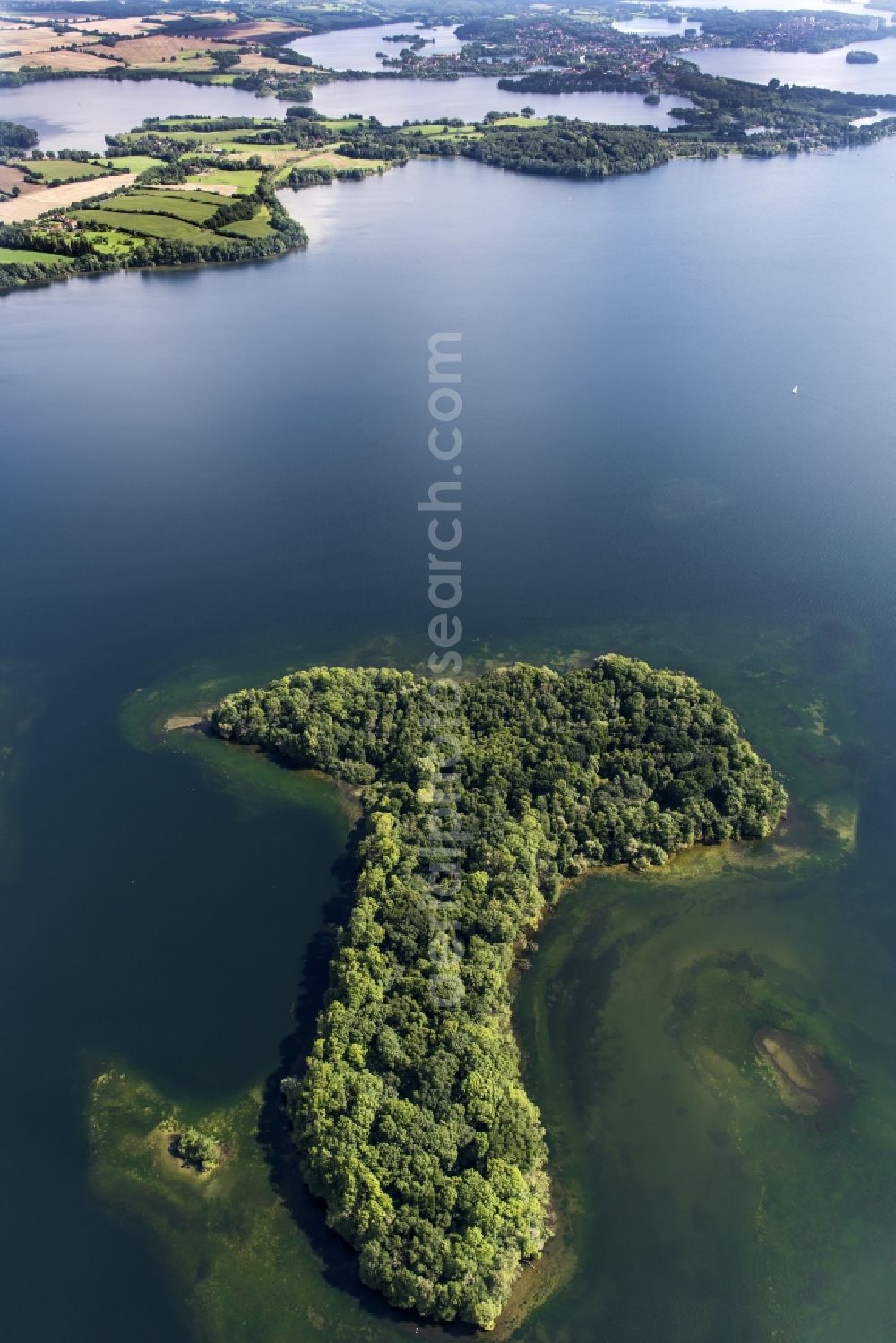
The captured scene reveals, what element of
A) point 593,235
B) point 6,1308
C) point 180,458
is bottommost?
point 6,1308

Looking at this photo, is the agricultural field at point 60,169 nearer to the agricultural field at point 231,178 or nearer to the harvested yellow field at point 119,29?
the agricultural field at point 231,178

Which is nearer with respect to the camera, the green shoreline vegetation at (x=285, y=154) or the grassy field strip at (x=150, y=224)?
the green shoreline vegetation at (x=285, y=154)

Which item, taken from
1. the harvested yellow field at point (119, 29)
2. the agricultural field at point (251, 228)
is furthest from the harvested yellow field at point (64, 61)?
the agricultural field at point (251, 228)

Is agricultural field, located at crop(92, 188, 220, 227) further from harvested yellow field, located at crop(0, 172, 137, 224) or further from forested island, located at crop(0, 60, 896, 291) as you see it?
harvested yellow field, located at crop(0, 172, 137, 224)

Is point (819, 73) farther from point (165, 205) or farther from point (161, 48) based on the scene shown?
point (165, 205)

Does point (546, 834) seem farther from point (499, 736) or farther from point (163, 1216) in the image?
point (163, 1216)

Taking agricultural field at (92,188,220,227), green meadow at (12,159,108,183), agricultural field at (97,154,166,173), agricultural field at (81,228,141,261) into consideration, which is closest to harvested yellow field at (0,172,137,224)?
green meadow at (12,159,108,183)

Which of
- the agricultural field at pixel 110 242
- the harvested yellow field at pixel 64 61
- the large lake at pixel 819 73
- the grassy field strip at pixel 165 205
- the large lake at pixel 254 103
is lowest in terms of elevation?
the agricultural field at pixel 110 242

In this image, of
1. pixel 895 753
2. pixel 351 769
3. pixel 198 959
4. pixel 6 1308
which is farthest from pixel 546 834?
pixel 6 1308
